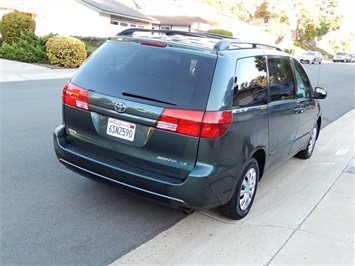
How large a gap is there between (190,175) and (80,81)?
4.98 ft

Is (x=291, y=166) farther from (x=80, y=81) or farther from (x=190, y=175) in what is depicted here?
(x=80, y=81)

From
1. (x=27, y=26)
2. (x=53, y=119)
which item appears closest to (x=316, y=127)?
(x=53, y=119)

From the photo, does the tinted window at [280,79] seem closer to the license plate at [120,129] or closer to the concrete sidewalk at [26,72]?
the license plate at [120,129]

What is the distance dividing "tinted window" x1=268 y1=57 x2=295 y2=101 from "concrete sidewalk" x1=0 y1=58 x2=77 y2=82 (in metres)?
9.78

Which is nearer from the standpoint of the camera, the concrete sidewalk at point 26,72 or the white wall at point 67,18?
the concrete sidewalk at point 26,72

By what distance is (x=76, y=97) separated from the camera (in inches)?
145

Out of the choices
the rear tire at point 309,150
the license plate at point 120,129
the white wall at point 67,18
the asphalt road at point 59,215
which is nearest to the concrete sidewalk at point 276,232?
the asphalt road at point 59,215

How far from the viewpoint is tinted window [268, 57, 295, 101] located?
4.25 m

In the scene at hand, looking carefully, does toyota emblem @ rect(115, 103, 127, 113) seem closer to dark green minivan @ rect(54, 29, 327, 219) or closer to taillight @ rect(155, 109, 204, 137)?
dark green minivan @ rect(54, 29, 327, 219)

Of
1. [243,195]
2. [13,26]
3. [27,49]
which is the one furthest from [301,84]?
[13,26]

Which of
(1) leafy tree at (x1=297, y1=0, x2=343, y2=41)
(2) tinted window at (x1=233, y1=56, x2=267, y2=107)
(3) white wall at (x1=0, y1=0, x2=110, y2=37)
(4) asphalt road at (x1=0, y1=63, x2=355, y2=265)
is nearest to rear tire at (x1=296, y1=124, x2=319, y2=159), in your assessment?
(2) tinted window at (x1=233, y1=56, x2=267, y2=107)

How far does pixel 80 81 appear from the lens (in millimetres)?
3754

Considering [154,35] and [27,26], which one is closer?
[154,35]

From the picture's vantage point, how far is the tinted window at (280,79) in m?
4.25
